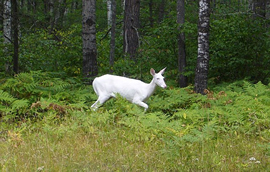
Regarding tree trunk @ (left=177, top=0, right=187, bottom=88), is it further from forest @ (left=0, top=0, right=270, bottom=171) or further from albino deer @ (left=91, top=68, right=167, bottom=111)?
albino deer @ (left=91, top=68, right=167, bottom=111)

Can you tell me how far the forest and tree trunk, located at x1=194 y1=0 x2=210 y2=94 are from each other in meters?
0.03

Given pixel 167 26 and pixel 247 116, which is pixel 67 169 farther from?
pixel 167 26

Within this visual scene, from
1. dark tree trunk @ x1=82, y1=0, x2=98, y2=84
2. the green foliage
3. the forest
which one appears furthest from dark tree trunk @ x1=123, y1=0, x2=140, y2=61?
the green foliage

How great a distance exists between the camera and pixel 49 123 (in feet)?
23.1

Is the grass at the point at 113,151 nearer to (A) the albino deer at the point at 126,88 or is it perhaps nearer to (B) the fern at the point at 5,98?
(B) the fern at the point at 5,98

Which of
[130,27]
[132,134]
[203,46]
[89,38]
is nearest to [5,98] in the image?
[132,134]

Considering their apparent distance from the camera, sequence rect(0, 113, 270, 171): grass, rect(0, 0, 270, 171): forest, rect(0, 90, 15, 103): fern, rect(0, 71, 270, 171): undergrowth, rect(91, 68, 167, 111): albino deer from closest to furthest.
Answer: rect(0, 113, 270, 171): grass < rect(0, 71, 270, 171): undergrowth < rect(0, 0, 270, 171): forest < rect(0, 90, 15, 103): fern < rect(91, 68, 167, 111): albino deer

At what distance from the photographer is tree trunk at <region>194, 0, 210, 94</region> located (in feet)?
31.0

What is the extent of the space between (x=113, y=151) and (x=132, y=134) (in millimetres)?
731

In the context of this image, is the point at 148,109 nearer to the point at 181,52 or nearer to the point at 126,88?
the point at 126,88

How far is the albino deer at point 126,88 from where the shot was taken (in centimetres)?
825

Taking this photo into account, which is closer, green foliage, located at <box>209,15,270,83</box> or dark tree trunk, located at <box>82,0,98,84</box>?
dark tree trunk, located at <box>82,0,98,84</box>

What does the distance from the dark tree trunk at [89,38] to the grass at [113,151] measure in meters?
4.41

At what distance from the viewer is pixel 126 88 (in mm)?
8438
